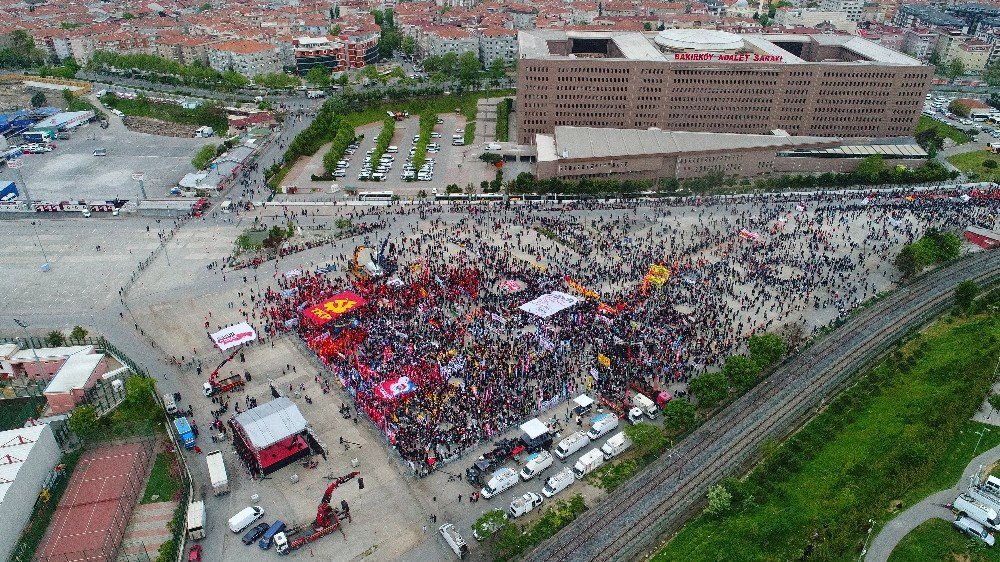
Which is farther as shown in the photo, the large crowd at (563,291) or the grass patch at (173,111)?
the grass patch at (173,111)

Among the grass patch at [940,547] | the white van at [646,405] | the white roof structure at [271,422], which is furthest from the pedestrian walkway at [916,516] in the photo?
the white roof structure at [271,422]

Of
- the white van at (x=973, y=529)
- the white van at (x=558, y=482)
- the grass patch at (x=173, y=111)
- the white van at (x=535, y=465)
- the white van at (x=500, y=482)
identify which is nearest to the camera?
the white van at (x=973, y=529)

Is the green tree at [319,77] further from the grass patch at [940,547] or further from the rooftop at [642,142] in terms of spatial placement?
the grass patch at [940,547]

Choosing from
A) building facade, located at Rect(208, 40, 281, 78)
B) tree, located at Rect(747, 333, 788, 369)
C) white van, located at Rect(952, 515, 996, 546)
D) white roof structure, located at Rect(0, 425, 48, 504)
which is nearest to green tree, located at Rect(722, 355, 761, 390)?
tree, located at Rect(747, 333, 788, 369)

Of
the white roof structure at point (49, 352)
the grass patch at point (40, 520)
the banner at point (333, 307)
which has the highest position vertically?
the banner at point (333, 307)

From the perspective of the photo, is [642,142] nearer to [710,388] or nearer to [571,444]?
[710,388]

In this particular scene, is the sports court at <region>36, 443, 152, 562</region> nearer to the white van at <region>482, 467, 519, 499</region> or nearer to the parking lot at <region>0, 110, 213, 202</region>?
the white van at <region>482, 467, 519, 499</region>
